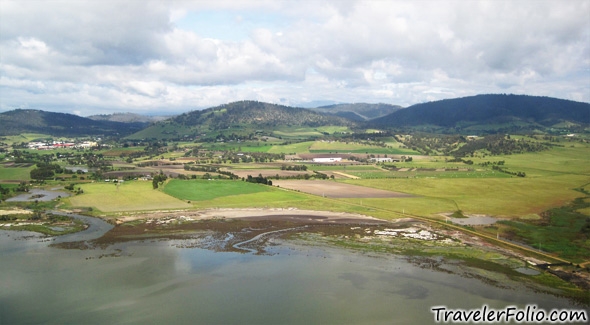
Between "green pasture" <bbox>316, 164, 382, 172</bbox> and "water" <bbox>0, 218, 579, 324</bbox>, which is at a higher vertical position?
"green pasture" <bbox>316, 164, 382, 172</bbox>

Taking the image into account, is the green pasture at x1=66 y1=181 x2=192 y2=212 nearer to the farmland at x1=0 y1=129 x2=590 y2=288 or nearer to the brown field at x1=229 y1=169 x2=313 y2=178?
the farmland at x1=0 y1=129 x2=590 y2=288

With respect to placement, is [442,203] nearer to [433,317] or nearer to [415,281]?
[415,281]

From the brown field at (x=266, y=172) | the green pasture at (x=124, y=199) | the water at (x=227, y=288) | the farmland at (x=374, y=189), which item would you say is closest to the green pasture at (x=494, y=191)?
the farmland at (x=374, y=189)

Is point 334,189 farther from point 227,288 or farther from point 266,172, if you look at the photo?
point 227,288

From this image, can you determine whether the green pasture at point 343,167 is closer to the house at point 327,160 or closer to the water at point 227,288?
the house at point 327,160

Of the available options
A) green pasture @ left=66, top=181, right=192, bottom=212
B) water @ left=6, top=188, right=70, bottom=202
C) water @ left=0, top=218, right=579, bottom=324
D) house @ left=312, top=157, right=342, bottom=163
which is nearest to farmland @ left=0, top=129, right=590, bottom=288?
green pasture @ left=66, top=181, right=192, bottom=212

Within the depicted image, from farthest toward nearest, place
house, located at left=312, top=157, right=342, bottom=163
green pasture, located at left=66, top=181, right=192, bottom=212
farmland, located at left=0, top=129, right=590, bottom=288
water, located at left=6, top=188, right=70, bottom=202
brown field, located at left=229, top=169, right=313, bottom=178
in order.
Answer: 1. house, located at left=312, top=157, right=342, bottom=163
2. brown field, located at left=229, top=169, right=313, bottom=178
3. water, located at left=6, top=188, right=70, bottom=202
4. green pasture, located at left=66, top=181, right=192, bottom=212
5. farmland, located at left=0, top=129, right=590, bottom=288

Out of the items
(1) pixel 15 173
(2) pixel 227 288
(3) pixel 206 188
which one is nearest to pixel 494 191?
(3) pixel 206 188

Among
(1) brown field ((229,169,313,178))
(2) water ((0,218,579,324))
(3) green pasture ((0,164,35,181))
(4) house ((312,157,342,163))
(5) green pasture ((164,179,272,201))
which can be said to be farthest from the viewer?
(4) house ((312,157,342,163))

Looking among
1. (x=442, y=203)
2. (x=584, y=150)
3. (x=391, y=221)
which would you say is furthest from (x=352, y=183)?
(x=584, y=150)
